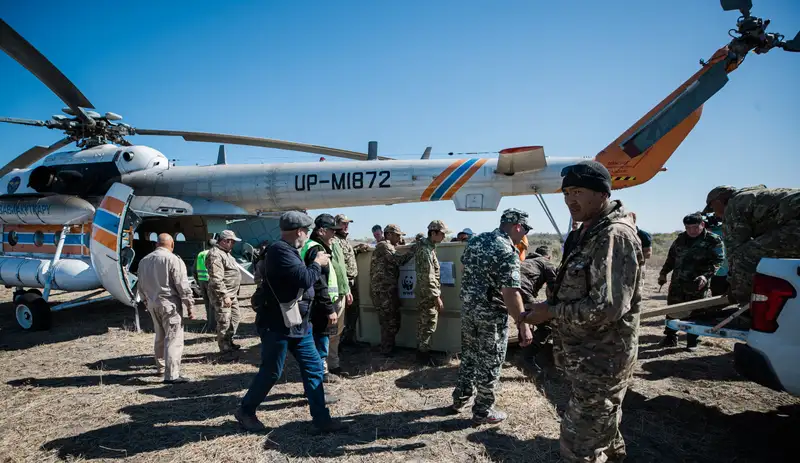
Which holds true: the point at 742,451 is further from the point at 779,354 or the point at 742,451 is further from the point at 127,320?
the point at 127,320

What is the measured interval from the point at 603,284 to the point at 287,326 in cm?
239

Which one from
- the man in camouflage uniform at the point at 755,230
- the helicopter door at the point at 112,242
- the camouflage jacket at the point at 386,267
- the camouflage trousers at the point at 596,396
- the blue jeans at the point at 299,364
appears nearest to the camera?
the camouflage trousers at the point at 596,396

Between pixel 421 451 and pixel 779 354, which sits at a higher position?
pixel 779 354

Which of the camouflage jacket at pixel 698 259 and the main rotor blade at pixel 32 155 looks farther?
the main rotor blade at pixel 32 155

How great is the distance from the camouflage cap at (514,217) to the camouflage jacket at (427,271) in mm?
1706

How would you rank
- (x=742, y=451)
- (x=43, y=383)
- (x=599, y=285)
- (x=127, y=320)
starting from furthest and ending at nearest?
(x=127, y=320)
(x=43, y=383)
(x=742, y=451)
(x=599, y=285)

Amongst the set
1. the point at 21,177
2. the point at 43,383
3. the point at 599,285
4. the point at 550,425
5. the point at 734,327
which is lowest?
the point at 43,383

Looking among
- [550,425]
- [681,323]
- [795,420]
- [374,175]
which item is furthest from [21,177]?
[795,420]

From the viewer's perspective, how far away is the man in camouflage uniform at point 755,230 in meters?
3.64

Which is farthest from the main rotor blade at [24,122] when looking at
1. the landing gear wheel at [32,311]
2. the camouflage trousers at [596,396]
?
the camouflage trousers at [596,396]

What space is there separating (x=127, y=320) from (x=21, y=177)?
13.8ft

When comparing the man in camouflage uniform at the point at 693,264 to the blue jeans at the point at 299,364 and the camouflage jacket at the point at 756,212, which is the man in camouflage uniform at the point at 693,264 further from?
the blue jeans at the point at 299,364

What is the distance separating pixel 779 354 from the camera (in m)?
2.63

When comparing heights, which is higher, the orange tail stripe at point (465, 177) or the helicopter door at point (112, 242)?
the orange tail stripe at point (465, 177)
